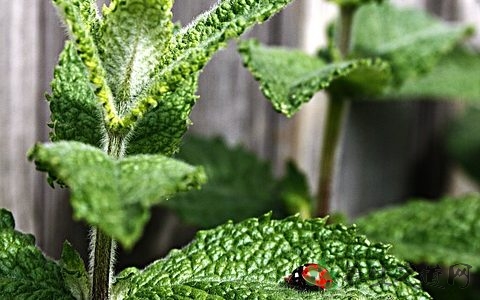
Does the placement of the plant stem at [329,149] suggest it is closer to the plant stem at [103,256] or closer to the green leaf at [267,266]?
the green leaf at [267,266]

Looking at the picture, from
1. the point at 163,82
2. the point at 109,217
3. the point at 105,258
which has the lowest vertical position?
the point at 105,258

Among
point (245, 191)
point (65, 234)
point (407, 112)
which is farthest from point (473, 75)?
point (65, 234)

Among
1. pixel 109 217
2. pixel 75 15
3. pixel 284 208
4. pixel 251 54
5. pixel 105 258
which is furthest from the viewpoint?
pixel 284 208

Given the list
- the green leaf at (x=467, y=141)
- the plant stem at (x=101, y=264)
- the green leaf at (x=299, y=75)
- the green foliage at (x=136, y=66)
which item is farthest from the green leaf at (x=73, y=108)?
the green leaf at (x=467, y=141)

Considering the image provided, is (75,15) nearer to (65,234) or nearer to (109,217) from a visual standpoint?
(109,217)

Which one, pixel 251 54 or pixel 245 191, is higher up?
pixel 251 54

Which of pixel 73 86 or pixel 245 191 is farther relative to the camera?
pixel 245 191

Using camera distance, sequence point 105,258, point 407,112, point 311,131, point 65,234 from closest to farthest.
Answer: point 105,258
point 65,234
point 311,131
point 407,112
